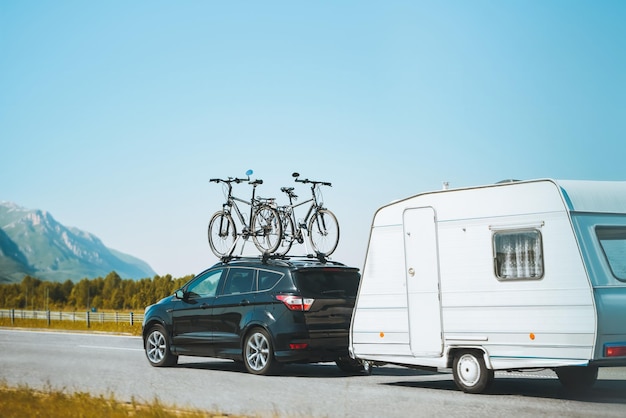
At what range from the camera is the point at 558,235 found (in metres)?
10.5

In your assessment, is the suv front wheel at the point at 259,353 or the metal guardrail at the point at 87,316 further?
the metal guardrail at the point at 87,316

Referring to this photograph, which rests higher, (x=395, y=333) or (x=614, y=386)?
(x=395, y=333)

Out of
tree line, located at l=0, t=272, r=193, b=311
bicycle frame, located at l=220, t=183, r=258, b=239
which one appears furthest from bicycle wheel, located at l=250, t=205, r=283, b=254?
tree line, located at l=0, t=272, r=193, b=311

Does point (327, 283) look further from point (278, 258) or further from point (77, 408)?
point (77, 408)

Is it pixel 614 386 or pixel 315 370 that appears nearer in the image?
pixel 614 386

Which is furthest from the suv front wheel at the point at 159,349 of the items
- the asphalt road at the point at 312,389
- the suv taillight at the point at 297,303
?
the suv taillight at the point at 297,303

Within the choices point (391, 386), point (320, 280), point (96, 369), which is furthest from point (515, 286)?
point (96, 369)

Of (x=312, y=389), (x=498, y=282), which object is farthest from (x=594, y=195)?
(x=312, y=389)

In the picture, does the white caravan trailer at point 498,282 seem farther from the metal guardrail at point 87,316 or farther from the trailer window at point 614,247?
the metal guardrail at point 87,316

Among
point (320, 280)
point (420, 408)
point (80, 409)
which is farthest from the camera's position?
Answer: point (320, 280)

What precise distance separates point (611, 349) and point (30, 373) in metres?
10.1

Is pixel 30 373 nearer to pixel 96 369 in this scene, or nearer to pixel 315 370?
pixel 96 369

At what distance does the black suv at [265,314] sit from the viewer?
45.8ft

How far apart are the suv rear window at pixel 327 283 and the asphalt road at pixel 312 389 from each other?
1344 mm
